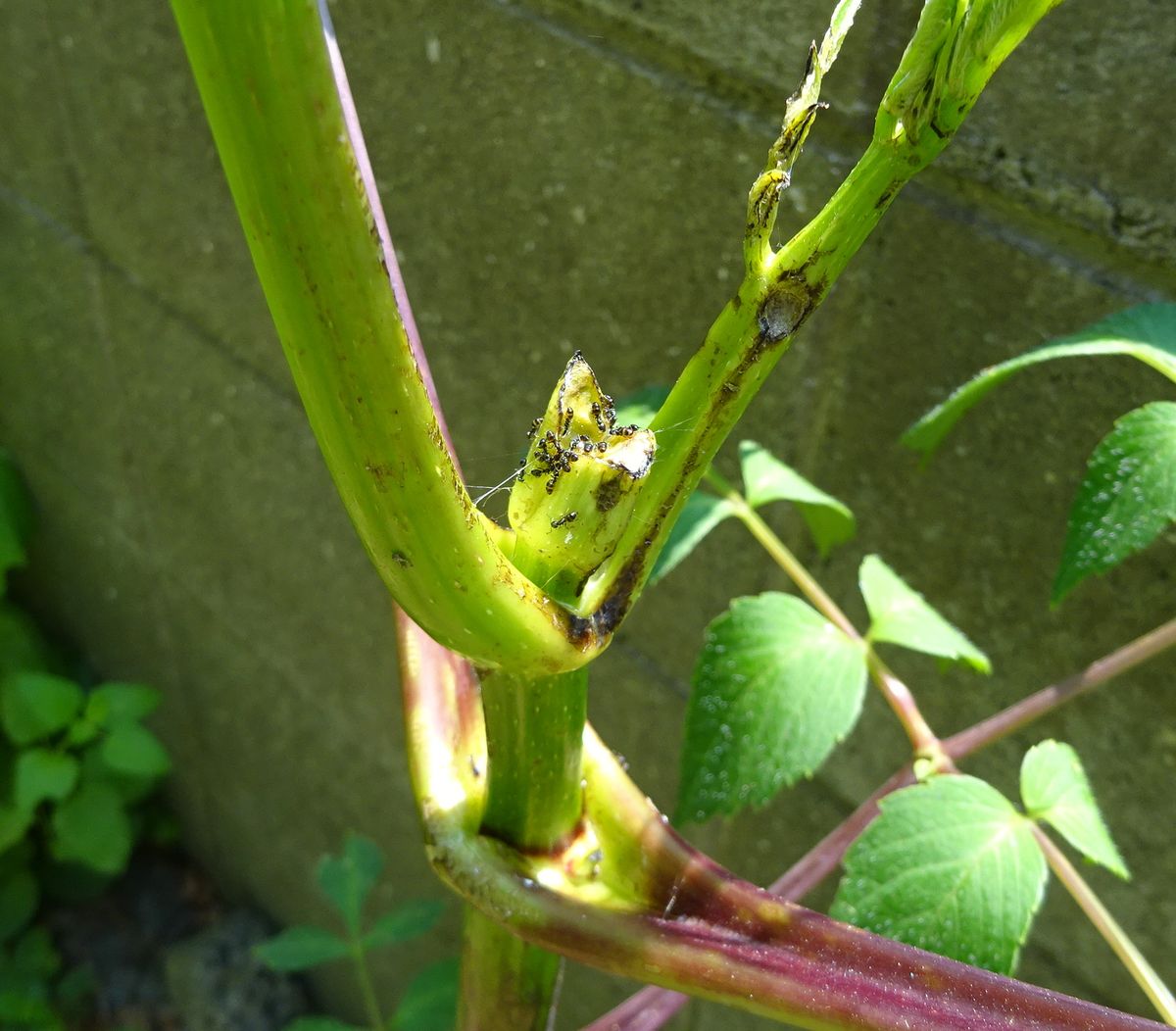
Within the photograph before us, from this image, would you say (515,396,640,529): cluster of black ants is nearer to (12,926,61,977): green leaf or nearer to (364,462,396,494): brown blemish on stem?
(364,462,396,494): brown blemish on stem

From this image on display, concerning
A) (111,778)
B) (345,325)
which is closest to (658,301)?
(345,325)

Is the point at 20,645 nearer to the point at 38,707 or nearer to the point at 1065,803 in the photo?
the point at 38,707

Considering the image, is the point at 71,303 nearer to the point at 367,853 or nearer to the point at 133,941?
the point at 367,853

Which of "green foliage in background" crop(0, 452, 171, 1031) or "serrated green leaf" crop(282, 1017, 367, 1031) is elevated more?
"serrated green leaf" crop(282, 1017, 367, 1031)

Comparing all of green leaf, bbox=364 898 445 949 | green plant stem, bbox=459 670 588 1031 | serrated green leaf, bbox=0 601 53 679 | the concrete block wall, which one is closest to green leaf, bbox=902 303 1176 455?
the concrete block wall

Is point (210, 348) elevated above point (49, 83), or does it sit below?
below

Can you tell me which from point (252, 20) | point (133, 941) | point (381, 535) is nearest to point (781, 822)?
point (381, 535)
